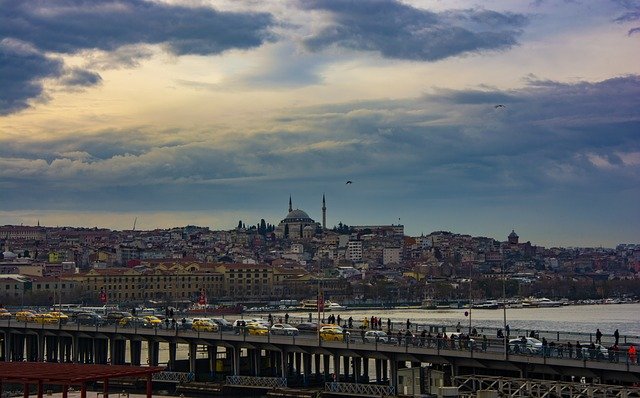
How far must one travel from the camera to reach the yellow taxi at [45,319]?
73.1 m

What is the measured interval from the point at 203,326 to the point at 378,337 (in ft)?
43.4

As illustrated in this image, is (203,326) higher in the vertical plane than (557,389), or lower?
higher

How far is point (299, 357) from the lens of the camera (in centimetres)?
6412

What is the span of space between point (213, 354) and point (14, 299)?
116m

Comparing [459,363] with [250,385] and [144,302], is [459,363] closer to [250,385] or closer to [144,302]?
[250,385]

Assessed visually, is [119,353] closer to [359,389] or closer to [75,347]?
[75,347]

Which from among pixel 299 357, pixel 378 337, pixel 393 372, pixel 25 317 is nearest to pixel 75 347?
pixel 25 317

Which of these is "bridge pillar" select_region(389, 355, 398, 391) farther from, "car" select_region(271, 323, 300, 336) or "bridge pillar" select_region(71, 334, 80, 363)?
"bridge pillar" select_region(71, 334, 80, 363)

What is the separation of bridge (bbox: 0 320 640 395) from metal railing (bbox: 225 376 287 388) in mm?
58

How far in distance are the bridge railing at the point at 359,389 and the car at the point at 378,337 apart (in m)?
1.99

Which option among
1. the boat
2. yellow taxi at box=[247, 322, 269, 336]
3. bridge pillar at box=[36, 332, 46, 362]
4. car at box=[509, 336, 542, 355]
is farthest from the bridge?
the boat

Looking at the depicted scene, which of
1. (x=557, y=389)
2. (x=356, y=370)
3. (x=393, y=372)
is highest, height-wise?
(x=557, y=389)

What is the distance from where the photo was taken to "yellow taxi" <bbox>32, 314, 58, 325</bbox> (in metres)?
73.1

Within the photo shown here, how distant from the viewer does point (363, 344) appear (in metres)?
53.7
